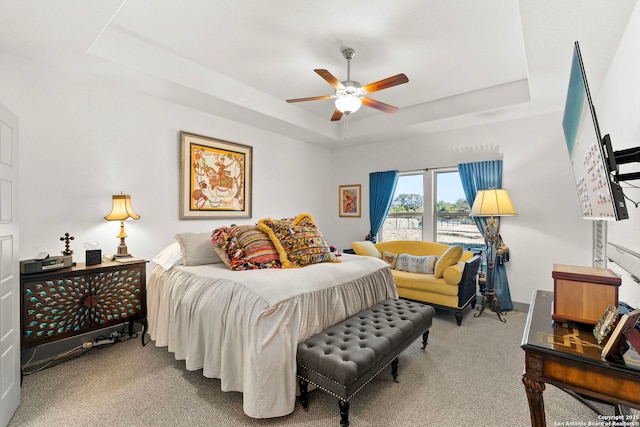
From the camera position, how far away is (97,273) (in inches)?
103

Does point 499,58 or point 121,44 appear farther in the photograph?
point 499,58

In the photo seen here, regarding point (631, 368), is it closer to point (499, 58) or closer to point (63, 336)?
point (499, 58)

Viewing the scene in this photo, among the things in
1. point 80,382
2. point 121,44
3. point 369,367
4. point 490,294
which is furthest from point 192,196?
point 490,294

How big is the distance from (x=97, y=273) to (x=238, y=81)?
2489 mm

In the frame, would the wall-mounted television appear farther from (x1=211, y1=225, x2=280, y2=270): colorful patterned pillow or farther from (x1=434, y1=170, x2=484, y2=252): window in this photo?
(x1=434, y1=170, x2=484, y2=252): window

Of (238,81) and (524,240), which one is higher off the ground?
(238,81)

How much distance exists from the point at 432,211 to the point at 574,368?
12.9 feet

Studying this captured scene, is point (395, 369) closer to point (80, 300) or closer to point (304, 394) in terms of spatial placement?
point (304, 394)

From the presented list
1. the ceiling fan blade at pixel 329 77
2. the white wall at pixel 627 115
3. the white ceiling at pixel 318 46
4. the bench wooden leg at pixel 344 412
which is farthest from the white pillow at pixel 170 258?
the white wall at pixel 627 115

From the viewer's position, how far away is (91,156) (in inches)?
117

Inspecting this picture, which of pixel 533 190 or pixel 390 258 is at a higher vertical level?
pixel 533 190

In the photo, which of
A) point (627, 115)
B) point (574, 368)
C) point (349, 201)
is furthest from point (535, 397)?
point (349, 201)

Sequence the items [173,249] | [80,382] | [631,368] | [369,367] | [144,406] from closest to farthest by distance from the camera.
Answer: [631,368] < [369,367] < [144,406] < [80,382] < [173,249]

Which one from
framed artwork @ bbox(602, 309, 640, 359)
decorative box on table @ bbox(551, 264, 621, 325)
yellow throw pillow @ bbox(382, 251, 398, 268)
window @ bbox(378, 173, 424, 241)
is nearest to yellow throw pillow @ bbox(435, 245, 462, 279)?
yellow throw pillow @ bbox(382, 251, 398, 268)
